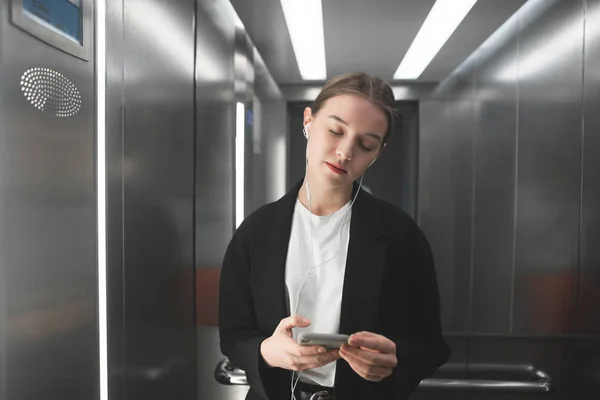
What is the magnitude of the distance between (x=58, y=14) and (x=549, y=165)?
4.93 ft

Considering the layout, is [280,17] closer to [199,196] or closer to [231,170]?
[231,170]

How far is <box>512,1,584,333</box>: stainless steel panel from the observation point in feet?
5.04

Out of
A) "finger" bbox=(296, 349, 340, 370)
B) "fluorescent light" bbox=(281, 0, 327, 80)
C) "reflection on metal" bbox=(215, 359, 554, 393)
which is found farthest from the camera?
"fluorescent light" bbox=(281, 0, 327, 80)

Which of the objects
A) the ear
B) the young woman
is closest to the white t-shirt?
the young woman

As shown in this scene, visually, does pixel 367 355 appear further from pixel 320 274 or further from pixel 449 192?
pixel 449 192

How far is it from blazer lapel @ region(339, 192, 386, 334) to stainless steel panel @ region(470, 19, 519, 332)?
2.04ft

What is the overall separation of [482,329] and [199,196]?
1.08 m

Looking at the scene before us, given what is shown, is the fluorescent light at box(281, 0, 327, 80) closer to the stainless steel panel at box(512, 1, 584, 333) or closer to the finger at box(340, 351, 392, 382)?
the stainless steel panel at box(512, 1, 584, 333)

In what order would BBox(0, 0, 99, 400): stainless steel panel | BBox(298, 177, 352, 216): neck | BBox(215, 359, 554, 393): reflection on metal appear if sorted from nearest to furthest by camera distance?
BBox(0, 0, 99, 400): stainless steel panel → BBox(298, 177, 352, 216): neck → BBox(215, 359, 554, 393): reflection on metal

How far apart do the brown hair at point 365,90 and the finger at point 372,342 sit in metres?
0.46

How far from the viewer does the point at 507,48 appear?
1572 millimetres

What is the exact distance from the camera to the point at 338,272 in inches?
43.4

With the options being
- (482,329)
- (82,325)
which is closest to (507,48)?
(482,329)

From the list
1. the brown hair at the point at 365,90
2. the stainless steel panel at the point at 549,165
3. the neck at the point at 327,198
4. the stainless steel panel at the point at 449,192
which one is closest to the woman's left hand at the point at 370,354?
the neck at the point at 327,198
